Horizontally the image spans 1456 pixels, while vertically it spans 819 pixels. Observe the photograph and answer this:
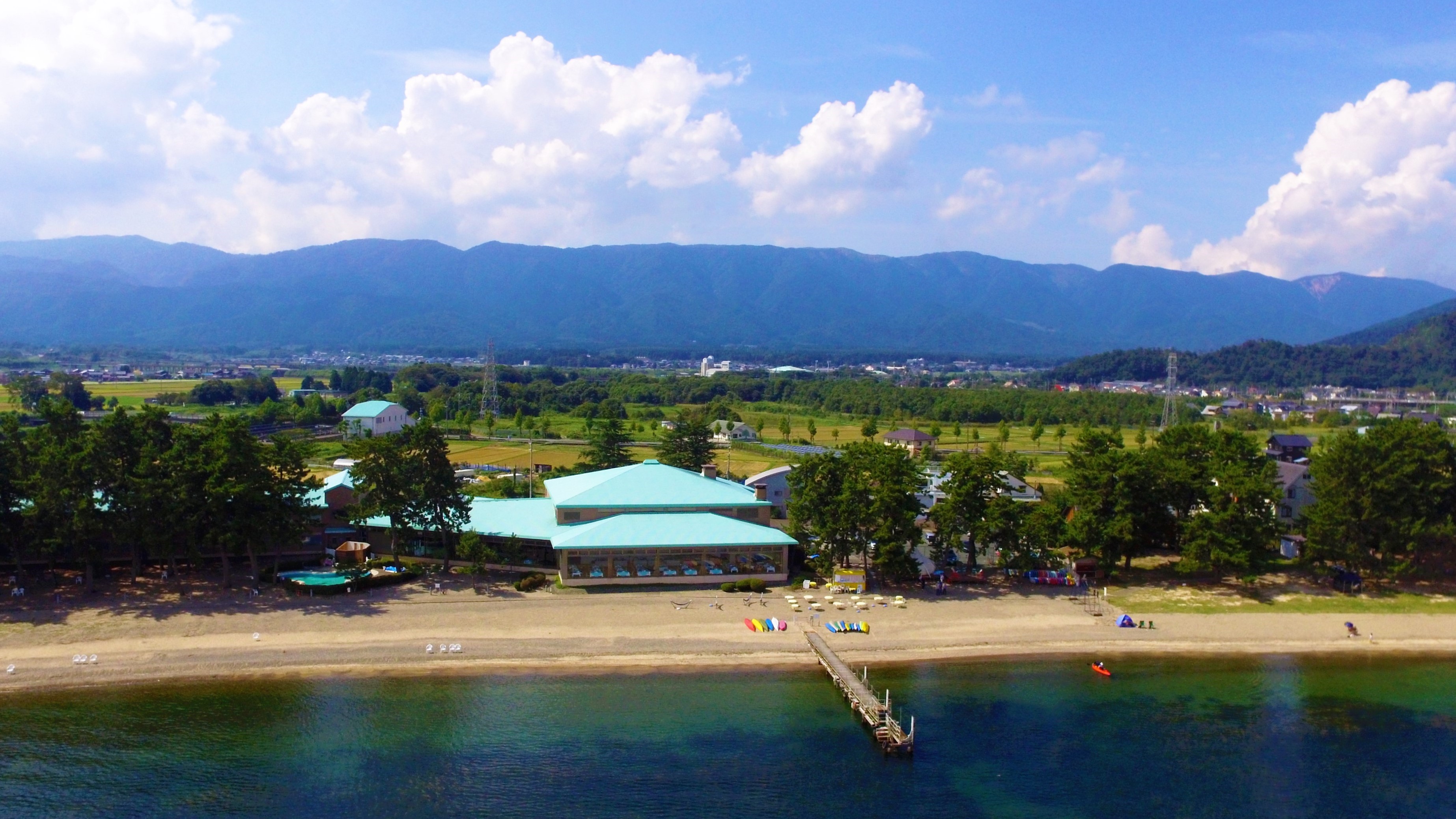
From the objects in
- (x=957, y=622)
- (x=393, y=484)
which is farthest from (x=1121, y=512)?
(x=393, y=484)

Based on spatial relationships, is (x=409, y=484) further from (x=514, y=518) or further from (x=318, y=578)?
(x=514, y=518)

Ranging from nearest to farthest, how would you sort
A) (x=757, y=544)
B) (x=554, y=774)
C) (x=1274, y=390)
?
(x=554, y=774)
(x=757, y=544)
(x=1274, y=390)

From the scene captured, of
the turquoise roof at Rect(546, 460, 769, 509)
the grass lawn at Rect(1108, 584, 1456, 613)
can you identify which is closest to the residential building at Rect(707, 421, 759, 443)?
the turquoise roof at Rect(546, 460, 769, 509)

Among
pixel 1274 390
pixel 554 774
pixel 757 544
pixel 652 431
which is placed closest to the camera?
pixel 554 774

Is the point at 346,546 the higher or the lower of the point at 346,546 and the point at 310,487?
the lower

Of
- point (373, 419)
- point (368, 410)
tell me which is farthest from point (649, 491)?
point (368, 410)

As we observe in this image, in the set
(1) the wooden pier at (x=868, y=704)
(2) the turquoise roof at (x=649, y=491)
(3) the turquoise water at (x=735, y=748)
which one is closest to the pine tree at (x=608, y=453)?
(2) the turquoise roof at (x=649, y=491)

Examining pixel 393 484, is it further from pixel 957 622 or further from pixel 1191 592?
pixel 1191 592
